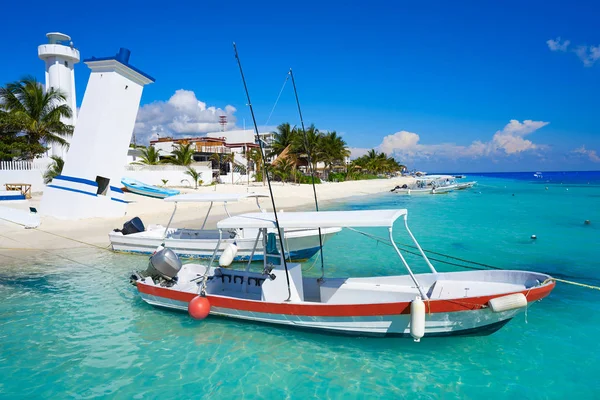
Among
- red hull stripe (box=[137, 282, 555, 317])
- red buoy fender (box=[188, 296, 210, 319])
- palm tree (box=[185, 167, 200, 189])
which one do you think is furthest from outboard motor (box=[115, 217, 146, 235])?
palm tree (box=[185, 167, 200, 189])

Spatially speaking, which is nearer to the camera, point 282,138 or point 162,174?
point 162,174

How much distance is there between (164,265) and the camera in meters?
9.30

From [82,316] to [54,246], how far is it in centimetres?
853

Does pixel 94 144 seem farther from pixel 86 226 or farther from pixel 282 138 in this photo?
pixel 282 138

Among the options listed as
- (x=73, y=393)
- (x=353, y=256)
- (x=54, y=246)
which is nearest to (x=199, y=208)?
(x=54, y=246)

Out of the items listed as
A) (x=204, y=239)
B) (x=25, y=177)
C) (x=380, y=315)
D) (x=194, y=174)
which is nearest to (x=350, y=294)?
(x=380, y=315)

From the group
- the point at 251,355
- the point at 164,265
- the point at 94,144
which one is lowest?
the point at 251,355

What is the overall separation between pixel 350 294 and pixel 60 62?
4473 centimetres

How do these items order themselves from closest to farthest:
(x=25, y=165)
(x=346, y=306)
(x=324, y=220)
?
(x=346, y=306), (x=324, y=220), (x=25, y=165)

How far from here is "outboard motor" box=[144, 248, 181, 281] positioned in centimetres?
930

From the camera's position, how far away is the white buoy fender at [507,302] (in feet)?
21.2

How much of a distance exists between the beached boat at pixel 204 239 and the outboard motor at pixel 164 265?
3108 millimetres

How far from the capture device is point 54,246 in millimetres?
15977

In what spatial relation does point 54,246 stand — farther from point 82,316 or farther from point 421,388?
point 421,388
